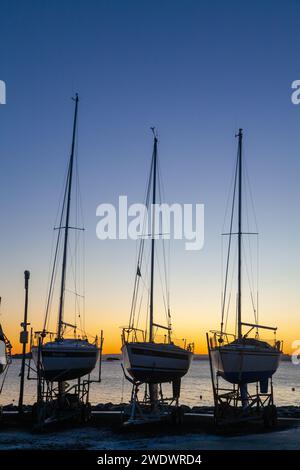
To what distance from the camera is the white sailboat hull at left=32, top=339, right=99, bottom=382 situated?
Answer: 33.0 m

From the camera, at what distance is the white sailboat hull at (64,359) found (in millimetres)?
33000

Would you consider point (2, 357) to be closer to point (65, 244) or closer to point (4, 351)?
point (4, 351)

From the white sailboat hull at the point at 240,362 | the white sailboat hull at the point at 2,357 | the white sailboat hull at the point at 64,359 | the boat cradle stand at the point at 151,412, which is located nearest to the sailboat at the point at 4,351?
the white sailboat hull at the point at 2,357

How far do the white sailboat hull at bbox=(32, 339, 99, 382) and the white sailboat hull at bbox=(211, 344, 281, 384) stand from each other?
789cm

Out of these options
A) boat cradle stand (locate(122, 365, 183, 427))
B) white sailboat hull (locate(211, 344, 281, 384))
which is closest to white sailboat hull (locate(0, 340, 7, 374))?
boat cradle stand (locate(122, 365, 183, 427))

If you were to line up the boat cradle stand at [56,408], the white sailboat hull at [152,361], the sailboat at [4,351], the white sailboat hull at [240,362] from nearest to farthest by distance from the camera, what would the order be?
the boat cradle stand at [56,408]
the white sailboat hull at [240,362]
the white sailboat hull at [152,361]
the sailboat at [4,351]

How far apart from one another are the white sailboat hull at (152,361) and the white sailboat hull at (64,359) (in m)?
2.56

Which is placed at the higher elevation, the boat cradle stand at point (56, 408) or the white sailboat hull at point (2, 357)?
the white sailboat hull at point (2, 357)

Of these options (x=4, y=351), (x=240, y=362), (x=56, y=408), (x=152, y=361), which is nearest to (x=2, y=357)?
(x=4, y=351)

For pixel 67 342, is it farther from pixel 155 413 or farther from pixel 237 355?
pixel 237 355

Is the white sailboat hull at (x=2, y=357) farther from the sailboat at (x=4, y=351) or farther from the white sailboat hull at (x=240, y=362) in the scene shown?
the white sailboat hull at (x=240, y=362)

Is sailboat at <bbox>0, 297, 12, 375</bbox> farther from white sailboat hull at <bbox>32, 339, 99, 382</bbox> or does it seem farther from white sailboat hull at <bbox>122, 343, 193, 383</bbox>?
white sailboat hull at <bbox>122, 343, 193, 383</bbox>
